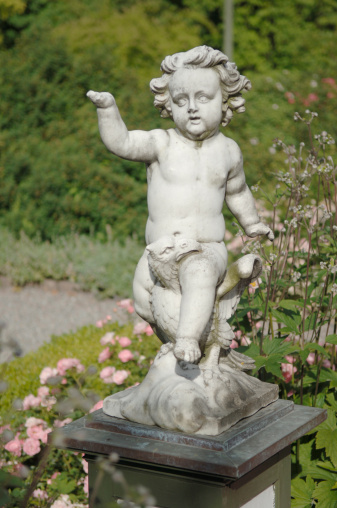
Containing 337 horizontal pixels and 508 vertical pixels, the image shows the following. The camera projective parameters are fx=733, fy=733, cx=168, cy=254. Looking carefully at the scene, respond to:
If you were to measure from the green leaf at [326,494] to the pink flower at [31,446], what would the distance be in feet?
4.99

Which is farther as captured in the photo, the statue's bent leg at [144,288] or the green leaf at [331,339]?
the green leaf at [331,339]

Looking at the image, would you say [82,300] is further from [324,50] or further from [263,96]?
[324,50]

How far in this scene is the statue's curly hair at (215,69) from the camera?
2.63 metres

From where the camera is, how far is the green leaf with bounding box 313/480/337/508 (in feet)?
10.1

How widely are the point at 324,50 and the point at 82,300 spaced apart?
807 cm

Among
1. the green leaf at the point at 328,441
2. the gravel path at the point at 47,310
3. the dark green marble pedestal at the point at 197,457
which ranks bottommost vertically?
the gravel path at the point at 47,310

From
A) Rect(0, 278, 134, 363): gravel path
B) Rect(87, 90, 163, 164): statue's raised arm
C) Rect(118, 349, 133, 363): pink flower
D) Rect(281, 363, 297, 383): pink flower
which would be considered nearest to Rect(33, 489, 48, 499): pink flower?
Rect(118, 349, 133, 363): pink flower

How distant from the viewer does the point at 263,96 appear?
443 inches

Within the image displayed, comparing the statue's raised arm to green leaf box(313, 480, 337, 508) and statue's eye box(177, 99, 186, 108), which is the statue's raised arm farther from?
green leaf box(313, 480, 337, 508)

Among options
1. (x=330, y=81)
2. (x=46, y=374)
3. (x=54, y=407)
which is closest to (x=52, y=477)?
(x=54, y=407)

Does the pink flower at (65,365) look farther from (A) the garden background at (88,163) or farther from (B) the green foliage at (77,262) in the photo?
(B) the green foliage at (77,262)

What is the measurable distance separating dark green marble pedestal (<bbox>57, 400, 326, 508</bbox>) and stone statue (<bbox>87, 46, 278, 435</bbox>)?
2.1 inches

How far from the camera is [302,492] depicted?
3.22 meters

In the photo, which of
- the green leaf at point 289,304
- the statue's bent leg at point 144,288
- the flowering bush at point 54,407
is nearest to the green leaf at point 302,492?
the green leaf at point 289,304
